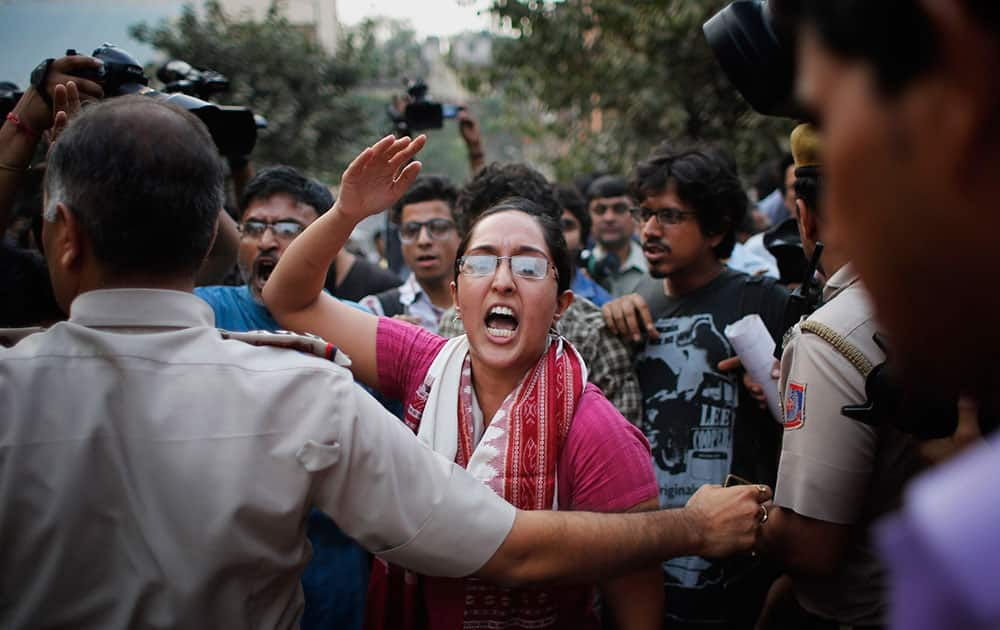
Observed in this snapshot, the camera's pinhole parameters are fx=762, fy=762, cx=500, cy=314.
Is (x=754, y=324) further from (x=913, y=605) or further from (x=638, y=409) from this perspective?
(x=913, y=605)

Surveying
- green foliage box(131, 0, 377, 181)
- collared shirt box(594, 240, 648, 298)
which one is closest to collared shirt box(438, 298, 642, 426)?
collared shirt box(594, 240, 648, 298)

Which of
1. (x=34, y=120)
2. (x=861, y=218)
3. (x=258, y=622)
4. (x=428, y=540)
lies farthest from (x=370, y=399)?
(x=34, y=120)

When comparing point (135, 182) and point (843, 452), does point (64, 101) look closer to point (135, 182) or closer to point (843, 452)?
point (135, 182)

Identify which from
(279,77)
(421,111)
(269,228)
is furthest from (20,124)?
(279,77)

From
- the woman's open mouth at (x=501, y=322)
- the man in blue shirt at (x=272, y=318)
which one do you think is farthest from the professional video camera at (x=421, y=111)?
the woman's open mouth at (x=501, y=322)

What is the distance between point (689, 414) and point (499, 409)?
1.15m

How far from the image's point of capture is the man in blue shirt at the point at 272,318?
2.29 meters

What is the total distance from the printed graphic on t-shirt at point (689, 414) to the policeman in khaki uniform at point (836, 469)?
0.95m

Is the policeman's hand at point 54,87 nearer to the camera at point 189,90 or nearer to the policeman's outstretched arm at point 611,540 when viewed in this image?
the camera at point 189,90

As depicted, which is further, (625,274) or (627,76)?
(627,76)

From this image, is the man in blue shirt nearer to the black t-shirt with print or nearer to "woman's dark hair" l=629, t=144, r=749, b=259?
the black t-shirt with print

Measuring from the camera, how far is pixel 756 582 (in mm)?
3027

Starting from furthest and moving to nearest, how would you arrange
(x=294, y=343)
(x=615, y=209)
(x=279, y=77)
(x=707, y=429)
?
1. (x=279, y=77)
2. (x=615, y=209)
3. (x=707, y=429)
4. (x=294, y=343)

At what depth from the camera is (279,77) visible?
13703 mm
